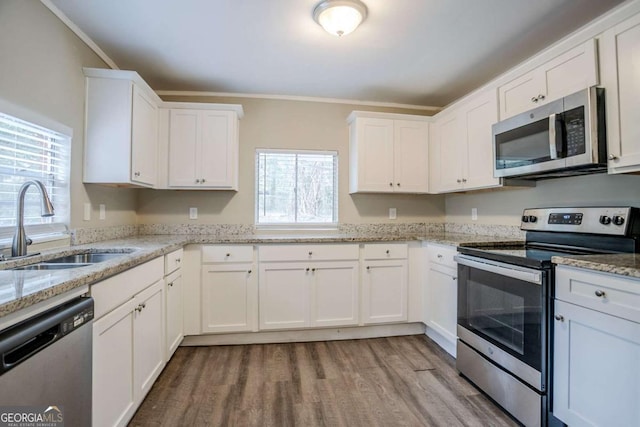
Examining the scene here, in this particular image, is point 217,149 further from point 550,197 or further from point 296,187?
point 550,197

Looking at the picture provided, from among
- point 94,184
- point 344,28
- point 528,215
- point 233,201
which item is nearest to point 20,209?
point 94,184

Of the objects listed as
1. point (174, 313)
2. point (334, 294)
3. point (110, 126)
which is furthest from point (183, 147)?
point (334, 294)

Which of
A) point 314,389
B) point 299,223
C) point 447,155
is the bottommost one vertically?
point 314,389

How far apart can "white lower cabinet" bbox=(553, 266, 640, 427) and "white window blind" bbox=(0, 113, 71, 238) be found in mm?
2872

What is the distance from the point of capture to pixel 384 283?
9.09 feet

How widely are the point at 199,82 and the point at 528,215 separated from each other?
3.06 m

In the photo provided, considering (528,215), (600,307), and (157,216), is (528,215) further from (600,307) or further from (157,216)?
(157,216)

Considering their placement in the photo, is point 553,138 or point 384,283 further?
point 384,283

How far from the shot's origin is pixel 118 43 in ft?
7.30

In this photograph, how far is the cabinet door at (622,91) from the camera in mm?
1432

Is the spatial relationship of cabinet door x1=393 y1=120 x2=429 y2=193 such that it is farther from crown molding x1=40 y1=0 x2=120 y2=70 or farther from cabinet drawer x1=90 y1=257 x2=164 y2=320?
crown molding x1=40 y1=0 x2=120 y2=70

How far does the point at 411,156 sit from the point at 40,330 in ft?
9.85

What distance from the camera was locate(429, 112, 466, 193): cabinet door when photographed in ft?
8.97

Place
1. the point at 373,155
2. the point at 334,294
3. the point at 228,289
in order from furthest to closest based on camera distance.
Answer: the point at 373,155 < the point at 334,294 < the point at 228,289
